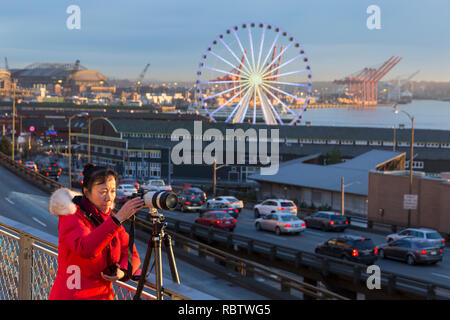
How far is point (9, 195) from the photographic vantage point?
35.3 meters

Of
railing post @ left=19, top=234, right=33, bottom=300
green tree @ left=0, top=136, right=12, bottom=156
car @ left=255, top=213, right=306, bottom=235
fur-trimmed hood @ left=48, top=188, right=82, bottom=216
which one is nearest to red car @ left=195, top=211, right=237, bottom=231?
car @ left=255, top=213, right=306, bottom=235

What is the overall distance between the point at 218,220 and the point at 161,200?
29048mm

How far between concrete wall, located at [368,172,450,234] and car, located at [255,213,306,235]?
264 inches

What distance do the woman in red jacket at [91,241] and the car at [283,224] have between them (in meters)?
28.0

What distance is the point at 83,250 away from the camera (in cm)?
418

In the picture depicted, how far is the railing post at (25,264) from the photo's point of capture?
582 centimetres

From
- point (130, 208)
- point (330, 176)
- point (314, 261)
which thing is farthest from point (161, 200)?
point (330, 176)

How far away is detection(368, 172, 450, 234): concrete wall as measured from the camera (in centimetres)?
3338

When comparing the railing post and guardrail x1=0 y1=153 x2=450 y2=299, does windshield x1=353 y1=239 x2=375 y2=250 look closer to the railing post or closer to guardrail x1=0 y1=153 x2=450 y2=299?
guardrail x1=0 y1=153 x2=450 y2=299

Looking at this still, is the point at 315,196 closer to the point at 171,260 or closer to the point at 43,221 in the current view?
the point at 43,221

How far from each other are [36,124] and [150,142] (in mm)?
71134

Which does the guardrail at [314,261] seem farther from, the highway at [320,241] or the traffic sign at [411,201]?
the traffic sign at [411,201]

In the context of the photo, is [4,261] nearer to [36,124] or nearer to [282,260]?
[282,260]
